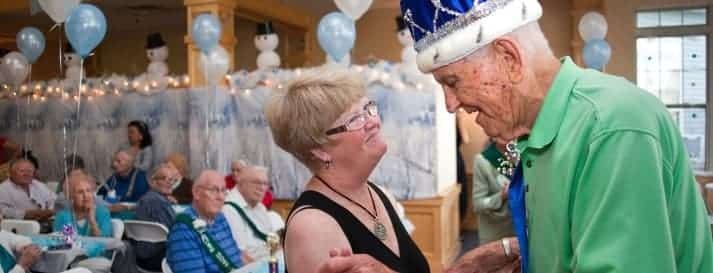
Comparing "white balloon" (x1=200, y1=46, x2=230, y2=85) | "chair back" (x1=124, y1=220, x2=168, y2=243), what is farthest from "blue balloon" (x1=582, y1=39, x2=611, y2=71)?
"chair back" (x1=124, y1=220, x2=168, y2=243)

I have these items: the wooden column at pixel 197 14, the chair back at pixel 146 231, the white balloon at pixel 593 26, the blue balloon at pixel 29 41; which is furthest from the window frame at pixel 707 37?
the blue balloon at pixel 29 41

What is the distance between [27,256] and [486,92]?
121 inches

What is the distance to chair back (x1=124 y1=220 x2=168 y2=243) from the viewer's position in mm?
3922

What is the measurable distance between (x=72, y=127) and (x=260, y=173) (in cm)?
443

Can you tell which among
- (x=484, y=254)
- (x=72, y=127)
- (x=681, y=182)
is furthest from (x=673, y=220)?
(x=72, y=127)

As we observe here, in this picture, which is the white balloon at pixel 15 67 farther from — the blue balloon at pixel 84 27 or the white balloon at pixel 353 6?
the white balloon at pixel 353 6

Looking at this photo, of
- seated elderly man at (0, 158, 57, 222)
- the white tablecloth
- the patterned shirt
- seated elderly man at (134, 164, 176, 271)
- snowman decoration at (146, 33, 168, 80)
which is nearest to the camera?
the patterned shirt

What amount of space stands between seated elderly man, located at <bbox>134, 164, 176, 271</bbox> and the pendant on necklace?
8.00 feet

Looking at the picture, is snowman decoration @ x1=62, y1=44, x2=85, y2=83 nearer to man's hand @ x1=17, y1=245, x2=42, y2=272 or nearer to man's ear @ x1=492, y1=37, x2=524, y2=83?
man's hand @ x1=17, y1=245, x2=42, y2=272

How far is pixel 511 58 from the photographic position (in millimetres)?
875

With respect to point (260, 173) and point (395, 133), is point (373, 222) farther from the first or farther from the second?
point (395, 133)

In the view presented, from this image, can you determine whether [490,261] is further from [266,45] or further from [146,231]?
[266,45]

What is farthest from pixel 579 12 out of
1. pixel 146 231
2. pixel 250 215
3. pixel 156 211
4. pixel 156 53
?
pixel 146 231

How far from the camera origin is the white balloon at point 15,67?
416cm
